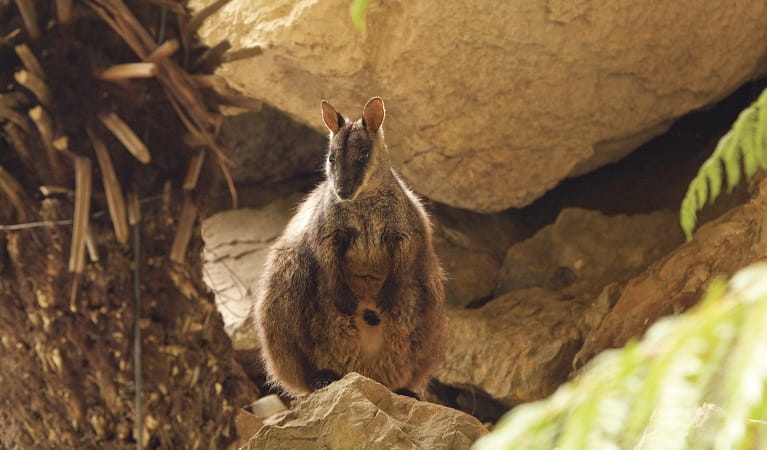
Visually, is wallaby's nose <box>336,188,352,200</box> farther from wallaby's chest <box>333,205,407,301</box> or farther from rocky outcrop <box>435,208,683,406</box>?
rocky outcrop <box>435,208,683,406</box>

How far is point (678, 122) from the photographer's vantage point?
712 cm

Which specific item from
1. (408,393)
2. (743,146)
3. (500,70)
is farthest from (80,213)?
(743,146)

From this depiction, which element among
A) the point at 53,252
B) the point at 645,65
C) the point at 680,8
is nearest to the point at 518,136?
the point at 645,65

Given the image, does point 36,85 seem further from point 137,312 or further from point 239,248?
point 239,248

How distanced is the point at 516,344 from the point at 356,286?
82.6 inches

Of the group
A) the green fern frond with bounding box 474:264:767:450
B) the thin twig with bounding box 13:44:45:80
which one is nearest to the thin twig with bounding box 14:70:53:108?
the thin twig with bounding box 13:44:45:80

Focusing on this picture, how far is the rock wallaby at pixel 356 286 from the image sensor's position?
4.63 meters

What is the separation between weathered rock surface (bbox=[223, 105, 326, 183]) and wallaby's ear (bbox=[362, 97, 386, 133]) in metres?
3.39

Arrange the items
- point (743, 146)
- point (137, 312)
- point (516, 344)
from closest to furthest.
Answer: point (743, 146), point (137, 312), point (516, 344)

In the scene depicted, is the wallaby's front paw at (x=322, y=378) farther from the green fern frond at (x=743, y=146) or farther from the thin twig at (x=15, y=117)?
the green fern frond at (x=743, y=146)

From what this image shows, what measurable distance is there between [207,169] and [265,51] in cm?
144

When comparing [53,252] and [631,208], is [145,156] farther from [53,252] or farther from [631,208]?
[631,208]

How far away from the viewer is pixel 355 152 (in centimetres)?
450

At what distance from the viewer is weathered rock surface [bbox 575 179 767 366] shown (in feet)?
18.2
